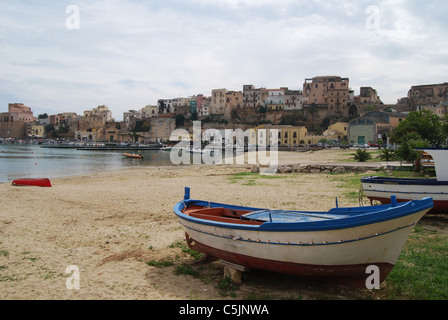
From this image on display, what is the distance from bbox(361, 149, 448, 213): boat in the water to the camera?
10211 mm

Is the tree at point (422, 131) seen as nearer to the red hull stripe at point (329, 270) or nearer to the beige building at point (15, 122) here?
the red hull stripe at point (329, 270)

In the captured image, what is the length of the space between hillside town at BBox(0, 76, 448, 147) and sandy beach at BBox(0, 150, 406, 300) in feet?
187

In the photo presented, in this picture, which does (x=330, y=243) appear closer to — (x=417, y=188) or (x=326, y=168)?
(x=417, y=188)

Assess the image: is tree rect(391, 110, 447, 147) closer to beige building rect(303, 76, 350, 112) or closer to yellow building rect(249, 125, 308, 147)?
yellow building rect(249, 125, 308, 147)

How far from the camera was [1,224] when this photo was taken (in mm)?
10852

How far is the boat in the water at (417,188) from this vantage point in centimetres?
1021

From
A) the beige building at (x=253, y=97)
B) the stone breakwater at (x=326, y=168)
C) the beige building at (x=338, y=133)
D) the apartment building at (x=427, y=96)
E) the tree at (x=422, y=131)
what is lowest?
the stone breakwater at (x=326, y=168)

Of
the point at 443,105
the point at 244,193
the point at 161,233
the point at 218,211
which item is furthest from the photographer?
the point at 443,105

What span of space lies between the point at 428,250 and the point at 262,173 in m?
19.7

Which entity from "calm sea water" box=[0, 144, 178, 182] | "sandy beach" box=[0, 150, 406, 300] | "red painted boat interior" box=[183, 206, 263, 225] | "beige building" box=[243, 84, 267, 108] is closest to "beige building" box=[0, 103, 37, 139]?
"beige building" box=[243, 84, 267, 108]

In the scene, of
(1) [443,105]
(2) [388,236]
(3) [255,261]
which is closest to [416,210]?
(2) [388,236]

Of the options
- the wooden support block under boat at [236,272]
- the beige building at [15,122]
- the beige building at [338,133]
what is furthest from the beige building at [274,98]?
the beige building at [15,122]

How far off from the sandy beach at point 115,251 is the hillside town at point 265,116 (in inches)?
2243
